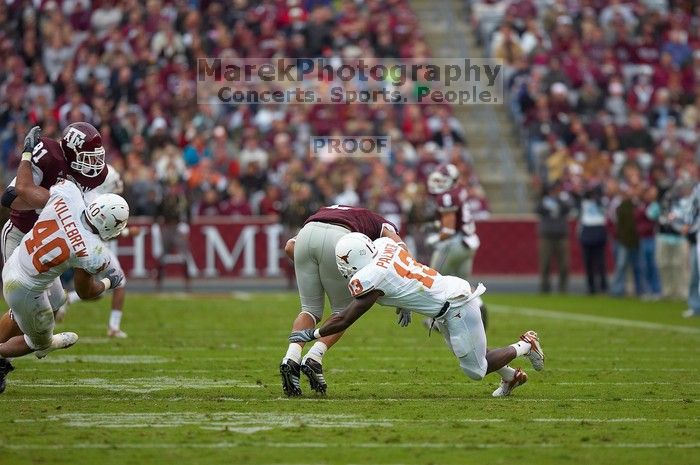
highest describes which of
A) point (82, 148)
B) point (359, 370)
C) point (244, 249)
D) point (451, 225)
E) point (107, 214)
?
point (82, 148)

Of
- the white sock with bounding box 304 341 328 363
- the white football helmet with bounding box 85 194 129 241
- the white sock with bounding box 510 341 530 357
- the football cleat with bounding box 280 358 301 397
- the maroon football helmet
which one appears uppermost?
the maroon football helmet

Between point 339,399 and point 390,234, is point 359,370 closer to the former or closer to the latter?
point 339,399

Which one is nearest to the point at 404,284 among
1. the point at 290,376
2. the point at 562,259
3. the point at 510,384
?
the point at 290,376

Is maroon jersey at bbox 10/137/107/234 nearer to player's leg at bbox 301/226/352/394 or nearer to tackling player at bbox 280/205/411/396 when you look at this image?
tackling player at bbox 280/205/411/396

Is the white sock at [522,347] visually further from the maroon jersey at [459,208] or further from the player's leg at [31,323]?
the maroon jersey at [459,208]

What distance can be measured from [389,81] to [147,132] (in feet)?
14.6

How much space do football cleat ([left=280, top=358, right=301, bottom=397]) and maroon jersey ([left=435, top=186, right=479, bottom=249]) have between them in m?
5.12

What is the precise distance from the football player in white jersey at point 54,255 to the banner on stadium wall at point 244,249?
42.9ft

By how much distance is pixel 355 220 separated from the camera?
8.52m

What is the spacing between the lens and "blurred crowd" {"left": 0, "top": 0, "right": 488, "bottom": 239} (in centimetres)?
2177

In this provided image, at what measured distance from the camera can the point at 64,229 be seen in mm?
8180

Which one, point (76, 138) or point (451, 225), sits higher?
point (76, 138)

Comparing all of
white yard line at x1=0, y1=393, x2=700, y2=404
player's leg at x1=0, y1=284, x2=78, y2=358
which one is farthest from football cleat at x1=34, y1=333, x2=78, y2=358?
white yard line at x1=0, y1=393, x2=700, y2=404

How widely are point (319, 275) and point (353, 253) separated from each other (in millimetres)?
631
